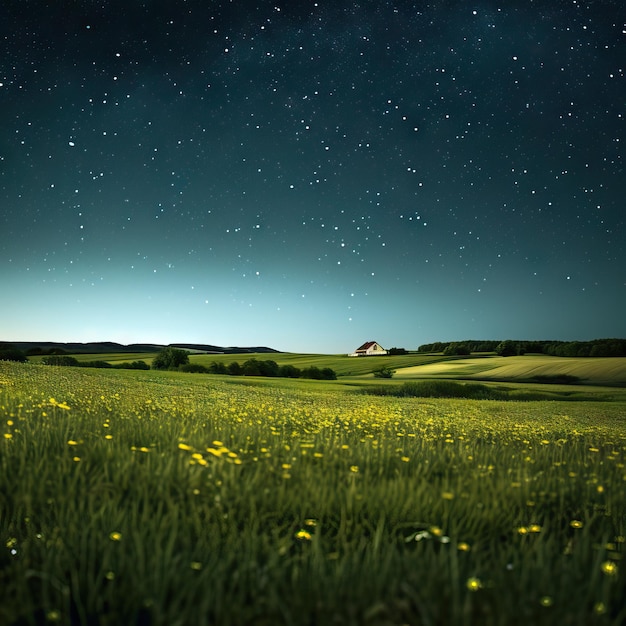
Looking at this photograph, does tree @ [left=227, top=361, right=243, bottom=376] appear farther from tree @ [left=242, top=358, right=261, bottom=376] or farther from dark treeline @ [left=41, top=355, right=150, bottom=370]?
dark treeline @ [left=41, top=355, right=150, bottom=370]

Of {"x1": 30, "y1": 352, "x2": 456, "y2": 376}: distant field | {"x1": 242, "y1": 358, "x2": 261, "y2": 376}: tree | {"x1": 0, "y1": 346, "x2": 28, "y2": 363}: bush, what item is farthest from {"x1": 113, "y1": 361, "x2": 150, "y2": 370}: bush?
{"x1": 242, "y1": 358, "x2": 261, "y2": 376}: tree

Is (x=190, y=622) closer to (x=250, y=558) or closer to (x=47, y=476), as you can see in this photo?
(x=250, y=558)

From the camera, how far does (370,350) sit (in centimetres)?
5994

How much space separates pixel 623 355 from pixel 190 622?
48.2m

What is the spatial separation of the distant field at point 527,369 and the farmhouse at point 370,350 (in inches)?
333

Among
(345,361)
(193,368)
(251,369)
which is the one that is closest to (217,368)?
(193,368)

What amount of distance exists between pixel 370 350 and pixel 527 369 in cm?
1884

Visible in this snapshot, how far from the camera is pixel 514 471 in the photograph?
511 centimetres

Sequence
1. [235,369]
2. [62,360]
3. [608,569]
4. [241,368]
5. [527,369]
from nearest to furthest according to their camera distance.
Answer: [608,569] < [62,360] < [527,369] < [235,369] < [241,368]

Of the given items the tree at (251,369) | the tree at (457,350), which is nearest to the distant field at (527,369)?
the tree at (457,350)

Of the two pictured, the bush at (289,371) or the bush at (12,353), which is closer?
the bush at (12,353)

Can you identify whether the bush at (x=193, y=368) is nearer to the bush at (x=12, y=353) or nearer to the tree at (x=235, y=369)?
the tree at (x=235, y=369)

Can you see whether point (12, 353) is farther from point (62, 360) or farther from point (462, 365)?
point (462, 365)

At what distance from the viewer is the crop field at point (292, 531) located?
2.31 meters
